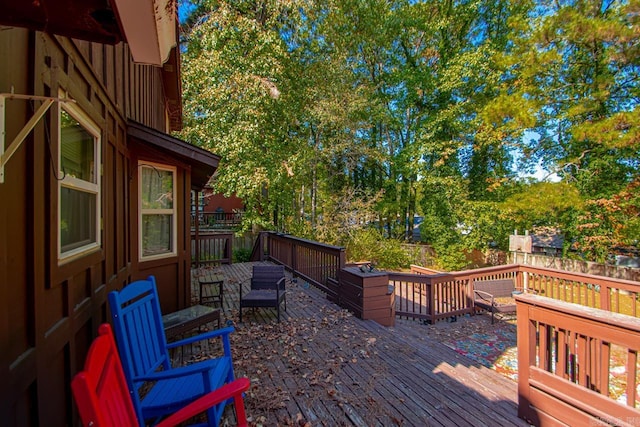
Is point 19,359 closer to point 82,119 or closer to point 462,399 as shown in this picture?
point 82,119

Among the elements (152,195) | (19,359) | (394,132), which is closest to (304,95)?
(394,132)

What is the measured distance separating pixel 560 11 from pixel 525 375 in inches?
510

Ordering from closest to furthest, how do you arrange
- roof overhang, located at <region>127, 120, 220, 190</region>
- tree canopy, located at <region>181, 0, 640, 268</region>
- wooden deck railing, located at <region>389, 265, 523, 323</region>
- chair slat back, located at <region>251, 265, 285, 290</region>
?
roof overhang, located at <region>127, 120, 220, 190</region>
chair slat back, located at <region>251, 265, 285, 290</region>
wooden deck railing, located at <region>389, 265, 523, 323</region>
tree canopy, located at <region>181, 0, 640, 268</region>

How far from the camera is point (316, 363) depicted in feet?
11.9

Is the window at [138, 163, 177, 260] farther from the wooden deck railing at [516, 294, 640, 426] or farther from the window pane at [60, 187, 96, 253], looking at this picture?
the wooden deck railing at [516, 294, 640, 426]

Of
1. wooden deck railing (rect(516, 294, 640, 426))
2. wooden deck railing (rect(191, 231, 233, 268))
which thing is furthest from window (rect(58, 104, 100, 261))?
wooden deck railing (rect(191, 231, 233, 268))

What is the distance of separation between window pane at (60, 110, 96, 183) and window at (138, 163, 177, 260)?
188 cm

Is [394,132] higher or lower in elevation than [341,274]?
higher

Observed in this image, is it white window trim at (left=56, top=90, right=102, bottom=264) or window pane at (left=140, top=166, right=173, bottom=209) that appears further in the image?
window pane at (left=140, top=166, right=173, bottom=209)

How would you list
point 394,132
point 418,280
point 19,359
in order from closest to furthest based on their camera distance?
point 19,359, point 418,280, point 394,132

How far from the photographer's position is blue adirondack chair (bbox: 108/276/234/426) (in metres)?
2.08

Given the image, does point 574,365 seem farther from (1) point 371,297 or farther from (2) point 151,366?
(2) point 151,366

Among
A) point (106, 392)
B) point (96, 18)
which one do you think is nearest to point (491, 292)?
point (106, 392)

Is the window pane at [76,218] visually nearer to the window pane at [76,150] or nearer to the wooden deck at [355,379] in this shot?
the window pane at [76,150]
